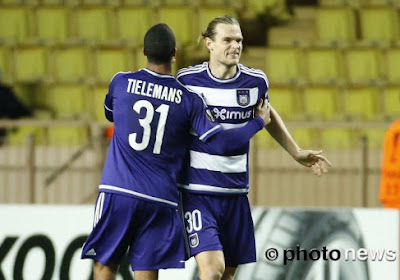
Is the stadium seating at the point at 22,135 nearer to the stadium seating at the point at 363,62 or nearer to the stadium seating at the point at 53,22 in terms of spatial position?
the stadium seating at the point at 53,22

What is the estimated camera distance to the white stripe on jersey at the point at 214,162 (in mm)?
5980

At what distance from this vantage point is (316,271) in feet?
24.3

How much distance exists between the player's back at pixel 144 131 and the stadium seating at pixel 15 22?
8291mm

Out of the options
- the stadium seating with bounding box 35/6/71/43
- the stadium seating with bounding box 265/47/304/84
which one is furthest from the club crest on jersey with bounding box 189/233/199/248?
the stadium seating with bounding box 35/6/71/43

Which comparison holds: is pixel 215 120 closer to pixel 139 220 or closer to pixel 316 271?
pixel 139 220

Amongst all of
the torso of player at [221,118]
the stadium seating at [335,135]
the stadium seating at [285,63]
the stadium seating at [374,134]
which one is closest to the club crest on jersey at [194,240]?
the torso of player at [221,118]

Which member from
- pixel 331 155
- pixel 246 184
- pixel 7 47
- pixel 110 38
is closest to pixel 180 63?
pixel 110 38

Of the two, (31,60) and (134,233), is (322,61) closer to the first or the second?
(31,60)

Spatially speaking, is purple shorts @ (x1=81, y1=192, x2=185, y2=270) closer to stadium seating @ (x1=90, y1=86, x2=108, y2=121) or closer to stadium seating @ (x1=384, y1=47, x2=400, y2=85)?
stadium seating @ (x1=90, y1=86, x2=108, y2=121)

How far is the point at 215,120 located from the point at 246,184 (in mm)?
485

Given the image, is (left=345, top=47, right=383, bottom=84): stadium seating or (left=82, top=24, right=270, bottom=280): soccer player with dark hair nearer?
(left=82, top=24, right=270, bottom=280): soccer player with dark hair

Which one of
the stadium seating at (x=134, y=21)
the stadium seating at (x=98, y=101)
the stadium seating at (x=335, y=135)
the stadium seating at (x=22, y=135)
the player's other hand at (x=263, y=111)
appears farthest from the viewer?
the stadium seating at (x=134, y=21)

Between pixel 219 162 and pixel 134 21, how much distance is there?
25.4 feet

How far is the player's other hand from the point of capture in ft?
19.5
